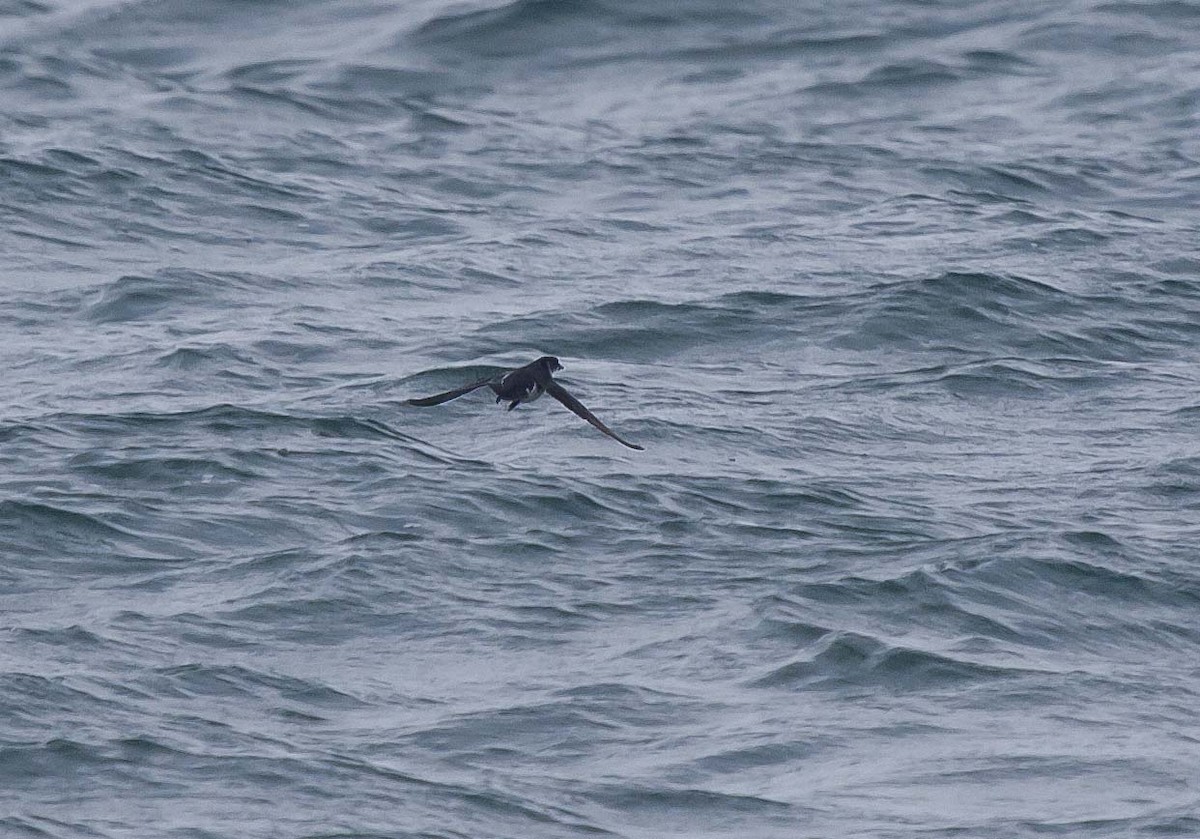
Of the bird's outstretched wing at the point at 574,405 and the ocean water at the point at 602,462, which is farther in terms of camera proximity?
the bird's outstretched wing at the point at 574,405

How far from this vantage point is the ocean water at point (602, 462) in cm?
1038

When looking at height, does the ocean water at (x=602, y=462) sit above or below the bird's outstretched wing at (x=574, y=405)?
below

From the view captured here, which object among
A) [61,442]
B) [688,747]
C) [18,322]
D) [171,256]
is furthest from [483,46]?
[688,747]

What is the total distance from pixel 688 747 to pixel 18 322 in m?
7.41

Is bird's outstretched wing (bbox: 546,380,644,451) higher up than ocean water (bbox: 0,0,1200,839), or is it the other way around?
bird's outstretched wing (bbox: 546,380,644,451)

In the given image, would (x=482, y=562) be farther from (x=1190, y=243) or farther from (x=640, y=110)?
(x=640, y=110)


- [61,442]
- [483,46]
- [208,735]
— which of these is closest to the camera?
[208,735]

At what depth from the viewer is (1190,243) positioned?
19438mm

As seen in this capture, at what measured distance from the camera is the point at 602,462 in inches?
554

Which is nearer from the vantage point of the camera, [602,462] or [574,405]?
[574,405]

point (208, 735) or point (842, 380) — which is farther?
point (842, 380)

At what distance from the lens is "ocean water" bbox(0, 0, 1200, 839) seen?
10.4 metres

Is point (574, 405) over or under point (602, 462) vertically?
over

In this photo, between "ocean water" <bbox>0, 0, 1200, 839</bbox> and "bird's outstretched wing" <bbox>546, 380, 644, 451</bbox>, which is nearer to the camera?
"ocean water" <bbox>0, 0, 1200, 839</bbox>
